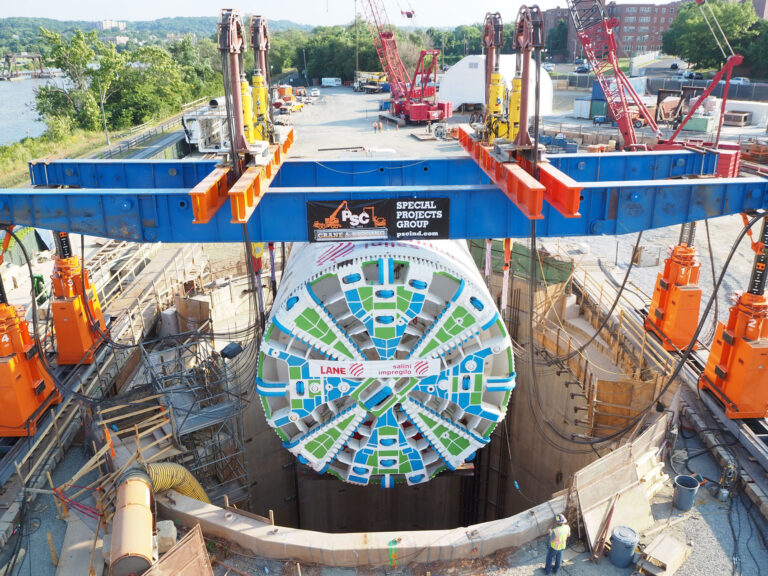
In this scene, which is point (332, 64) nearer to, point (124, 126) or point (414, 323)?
point (124, 126)

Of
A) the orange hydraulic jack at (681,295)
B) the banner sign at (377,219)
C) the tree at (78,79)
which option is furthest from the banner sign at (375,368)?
the tree at (78,79)

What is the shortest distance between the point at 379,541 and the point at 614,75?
49.0m

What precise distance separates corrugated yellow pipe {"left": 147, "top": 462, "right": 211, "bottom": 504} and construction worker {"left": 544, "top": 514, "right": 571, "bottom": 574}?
6.71 m

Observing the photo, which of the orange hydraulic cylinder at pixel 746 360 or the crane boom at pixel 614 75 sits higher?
the crane boom at pixel 614 75

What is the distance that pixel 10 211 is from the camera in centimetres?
1187

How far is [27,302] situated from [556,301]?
17.8 metres

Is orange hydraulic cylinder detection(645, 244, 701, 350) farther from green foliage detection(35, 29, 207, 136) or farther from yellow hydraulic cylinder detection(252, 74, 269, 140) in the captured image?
green foliage detection(35, 29, 207, 136)

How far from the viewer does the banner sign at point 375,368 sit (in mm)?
12281

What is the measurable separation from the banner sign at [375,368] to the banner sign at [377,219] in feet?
8.09

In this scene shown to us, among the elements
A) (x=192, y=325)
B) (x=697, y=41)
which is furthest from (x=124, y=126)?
(x=697, y=41)

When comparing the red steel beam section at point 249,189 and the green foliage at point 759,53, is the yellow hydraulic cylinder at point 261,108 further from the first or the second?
the green foliage at point 759,53

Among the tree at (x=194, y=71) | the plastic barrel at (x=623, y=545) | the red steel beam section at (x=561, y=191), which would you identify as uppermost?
the tree at (x=194, y=71)

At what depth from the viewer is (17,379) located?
43.7 feet

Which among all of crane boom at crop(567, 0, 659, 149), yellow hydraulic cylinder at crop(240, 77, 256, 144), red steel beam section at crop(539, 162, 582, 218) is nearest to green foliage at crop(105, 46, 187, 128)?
crane boom at crop(567, 0, 659, 149)
